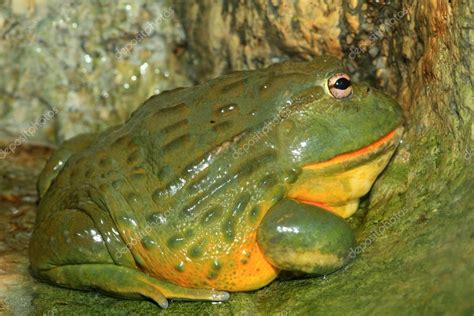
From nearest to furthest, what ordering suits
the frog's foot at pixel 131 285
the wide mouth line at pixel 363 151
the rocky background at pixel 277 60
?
the rocky background at pixel 277 60 < the frog's foot at pixel 131 285 < the wide mouth line at pixel 363 151

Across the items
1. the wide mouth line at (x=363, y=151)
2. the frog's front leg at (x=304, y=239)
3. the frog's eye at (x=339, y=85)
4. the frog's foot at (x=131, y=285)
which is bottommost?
the frog's foot at (x=131, y=285)

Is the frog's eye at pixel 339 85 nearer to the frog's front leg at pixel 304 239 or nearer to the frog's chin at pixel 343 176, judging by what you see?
the frog's chin at pixel 343 176

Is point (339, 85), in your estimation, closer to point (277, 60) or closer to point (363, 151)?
point (363, 151)

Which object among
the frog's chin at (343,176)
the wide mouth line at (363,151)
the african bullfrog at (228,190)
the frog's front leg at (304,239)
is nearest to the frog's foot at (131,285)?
the african bullfrog at (228,190)

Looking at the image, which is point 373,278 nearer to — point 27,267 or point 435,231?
point 435,231

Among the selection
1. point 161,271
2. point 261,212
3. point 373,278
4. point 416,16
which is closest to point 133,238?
point 161,271

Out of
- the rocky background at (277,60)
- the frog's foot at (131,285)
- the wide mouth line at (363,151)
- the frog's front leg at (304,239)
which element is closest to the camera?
the rocky background at (277,60)

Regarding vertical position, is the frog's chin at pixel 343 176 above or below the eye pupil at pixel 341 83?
below
